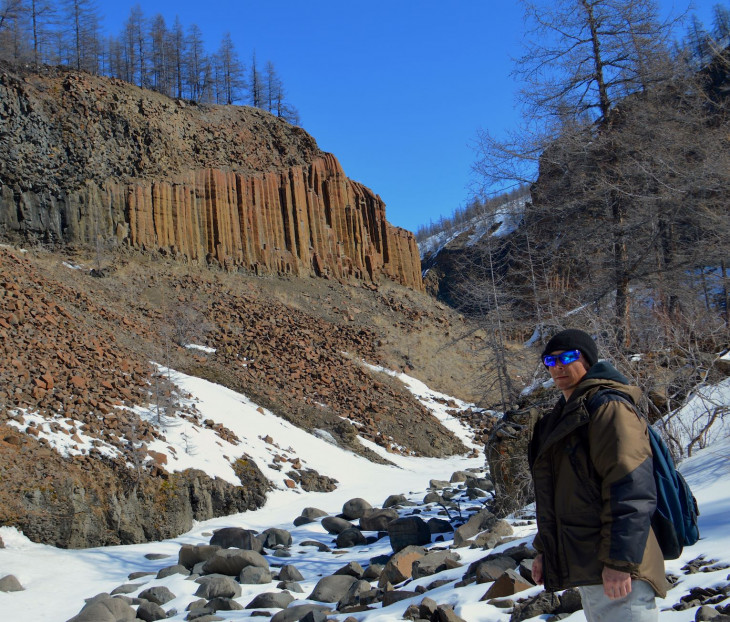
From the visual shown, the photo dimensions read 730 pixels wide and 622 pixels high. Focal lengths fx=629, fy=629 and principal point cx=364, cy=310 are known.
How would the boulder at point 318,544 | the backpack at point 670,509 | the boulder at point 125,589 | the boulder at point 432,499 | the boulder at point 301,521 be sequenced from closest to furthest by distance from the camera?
the backpack at point 670,509, the boulder at point 125,589, the boulder at point 318,544, the boulder at point 301,521, the boulder at point 432,499

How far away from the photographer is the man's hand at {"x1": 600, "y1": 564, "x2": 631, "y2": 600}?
2.59 m

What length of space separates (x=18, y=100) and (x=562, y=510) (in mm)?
36327

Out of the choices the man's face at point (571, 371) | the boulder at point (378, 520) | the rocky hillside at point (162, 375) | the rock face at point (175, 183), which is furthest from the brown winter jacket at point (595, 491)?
the rock face at point (175, 183)

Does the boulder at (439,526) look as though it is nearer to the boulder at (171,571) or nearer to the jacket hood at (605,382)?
the boulder at (171,571)

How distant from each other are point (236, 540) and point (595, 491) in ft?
29.9

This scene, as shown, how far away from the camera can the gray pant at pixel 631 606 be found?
2650mm

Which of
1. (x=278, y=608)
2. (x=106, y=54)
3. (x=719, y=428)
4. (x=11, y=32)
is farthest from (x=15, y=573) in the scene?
(x=106, y=54)

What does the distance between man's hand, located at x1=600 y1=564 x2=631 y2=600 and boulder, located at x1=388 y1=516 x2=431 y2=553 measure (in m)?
7.52

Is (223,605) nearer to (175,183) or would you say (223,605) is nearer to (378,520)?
(378,520)

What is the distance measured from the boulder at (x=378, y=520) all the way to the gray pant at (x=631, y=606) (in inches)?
373

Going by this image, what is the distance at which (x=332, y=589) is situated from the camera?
7.83 metres

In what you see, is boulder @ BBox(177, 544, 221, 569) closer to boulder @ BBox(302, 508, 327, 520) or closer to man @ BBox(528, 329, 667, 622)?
boulder @ BBox(302, 508, 327, 520)

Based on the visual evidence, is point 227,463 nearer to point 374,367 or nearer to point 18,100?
point 374,367

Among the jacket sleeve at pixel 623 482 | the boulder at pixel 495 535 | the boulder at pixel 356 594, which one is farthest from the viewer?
the boulder at pixel 495 535
